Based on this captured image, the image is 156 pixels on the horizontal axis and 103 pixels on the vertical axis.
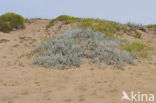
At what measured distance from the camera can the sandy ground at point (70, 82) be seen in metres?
5.22

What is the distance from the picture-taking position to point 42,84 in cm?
644

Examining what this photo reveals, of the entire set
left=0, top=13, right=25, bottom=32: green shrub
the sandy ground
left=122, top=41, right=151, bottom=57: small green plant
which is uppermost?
left=0, top=13, right=25, bottom=32: green shrub

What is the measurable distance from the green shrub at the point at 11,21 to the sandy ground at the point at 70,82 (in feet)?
27.0

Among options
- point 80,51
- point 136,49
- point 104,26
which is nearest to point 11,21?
point 104,26

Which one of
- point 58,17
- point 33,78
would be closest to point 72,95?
point 33,78

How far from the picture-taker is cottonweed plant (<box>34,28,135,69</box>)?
840 centimetres

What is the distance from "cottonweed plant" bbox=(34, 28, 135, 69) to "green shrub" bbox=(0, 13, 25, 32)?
8.29 m

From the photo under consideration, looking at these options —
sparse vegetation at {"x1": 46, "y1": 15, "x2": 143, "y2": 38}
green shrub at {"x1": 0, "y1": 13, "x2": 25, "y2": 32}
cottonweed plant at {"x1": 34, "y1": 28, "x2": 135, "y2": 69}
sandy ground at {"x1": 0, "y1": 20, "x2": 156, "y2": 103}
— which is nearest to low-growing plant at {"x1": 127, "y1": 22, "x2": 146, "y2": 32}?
sparse vegetation at {"x1": 46, "y1": 15, "x2": 143, "y2": 38}

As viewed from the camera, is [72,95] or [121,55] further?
[121,55]

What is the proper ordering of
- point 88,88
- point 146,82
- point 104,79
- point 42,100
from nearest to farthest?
point 42,100, point 88,88, point 146,82, point 104,79

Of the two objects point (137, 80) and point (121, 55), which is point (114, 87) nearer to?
point (137, 80)

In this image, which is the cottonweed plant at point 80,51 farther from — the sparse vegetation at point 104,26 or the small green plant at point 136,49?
the sparse vegetation at point 104,26

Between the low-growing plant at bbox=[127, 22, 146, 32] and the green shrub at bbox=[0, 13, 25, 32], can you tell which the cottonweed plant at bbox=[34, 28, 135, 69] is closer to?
the low-growing plant at bbox=[127, 22, 146, 32]

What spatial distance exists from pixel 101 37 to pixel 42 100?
6123mm
